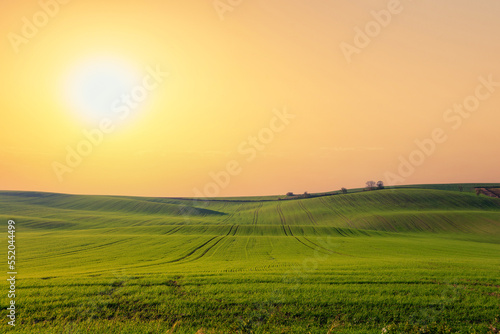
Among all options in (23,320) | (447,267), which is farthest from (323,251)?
(23,320)

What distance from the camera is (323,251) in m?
44.0

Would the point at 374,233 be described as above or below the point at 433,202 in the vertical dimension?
below

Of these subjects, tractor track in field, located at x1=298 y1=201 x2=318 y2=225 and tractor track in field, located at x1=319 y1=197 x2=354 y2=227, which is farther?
tractor track in field, located at x1=298 y1=201 x2=318 y2=225

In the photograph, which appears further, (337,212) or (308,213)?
(308,213)

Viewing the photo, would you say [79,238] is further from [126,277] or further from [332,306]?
[332,306]

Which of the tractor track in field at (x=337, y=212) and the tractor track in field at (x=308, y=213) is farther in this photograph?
the tractor track in field at (x=308, y=213)

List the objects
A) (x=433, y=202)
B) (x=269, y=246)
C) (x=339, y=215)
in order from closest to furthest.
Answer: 1. (x=269, y=246)
2. (x=339, y=215)
3. (x=433, y=202)

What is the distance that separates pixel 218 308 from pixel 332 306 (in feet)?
19.9

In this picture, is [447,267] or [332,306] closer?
[332,306]

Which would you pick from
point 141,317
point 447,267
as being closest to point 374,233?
point 447,267

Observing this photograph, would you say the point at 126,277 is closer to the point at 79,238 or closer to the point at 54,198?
the point at 79,238

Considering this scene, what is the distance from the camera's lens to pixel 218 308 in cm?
1472

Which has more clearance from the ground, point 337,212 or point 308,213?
point 337,212

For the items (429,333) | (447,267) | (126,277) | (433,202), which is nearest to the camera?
(429,333)
